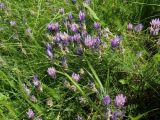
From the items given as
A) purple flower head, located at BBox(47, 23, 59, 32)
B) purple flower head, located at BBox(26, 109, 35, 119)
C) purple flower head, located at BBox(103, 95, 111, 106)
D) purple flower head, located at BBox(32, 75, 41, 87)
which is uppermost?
purple flower head, located at BBox(47, 23, 59, 32)

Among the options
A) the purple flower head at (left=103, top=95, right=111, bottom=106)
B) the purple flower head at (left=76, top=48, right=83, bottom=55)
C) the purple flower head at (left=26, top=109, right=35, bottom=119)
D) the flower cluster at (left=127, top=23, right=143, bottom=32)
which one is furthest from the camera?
the flower cluster at (left=127, top=23, right=143, bottom=32)

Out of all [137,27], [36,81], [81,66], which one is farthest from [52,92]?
[137,27]

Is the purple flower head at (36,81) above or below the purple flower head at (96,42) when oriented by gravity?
below

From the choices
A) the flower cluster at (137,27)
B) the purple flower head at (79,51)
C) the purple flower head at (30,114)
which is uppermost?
the flower cluster at (137,27)

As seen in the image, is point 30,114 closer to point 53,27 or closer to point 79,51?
point 79,51

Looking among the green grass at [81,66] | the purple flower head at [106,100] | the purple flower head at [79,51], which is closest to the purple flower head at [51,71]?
the green grass at [81,66]

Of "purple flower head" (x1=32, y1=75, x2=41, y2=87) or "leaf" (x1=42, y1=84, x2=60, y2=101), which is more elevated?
"purple flower head" (x1=32, y1=75, x2=41, y2=87)

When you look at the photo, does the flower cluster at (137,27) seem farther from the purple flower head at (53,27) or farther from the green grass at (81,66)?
the purple flower head at (53,27)

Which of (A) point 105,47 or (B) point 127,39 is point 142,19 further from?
(A) point 105,47

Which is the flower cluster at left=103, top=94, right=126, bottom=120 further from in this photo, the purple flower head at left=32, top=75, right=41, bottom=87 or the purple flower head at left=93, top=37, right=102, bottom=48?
the purple flower head at left=32, top=75, right=41, bottom=87

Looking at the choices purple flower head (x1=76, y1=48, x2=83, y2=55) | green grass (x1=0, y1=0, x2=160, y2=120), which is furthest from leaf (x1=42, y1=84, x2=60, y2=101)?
purple flower head (x1=76, y1=48, x2=83, y2=55)

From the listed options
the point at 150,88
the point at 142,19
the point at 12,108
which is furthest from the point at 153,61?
the point at 12,108
